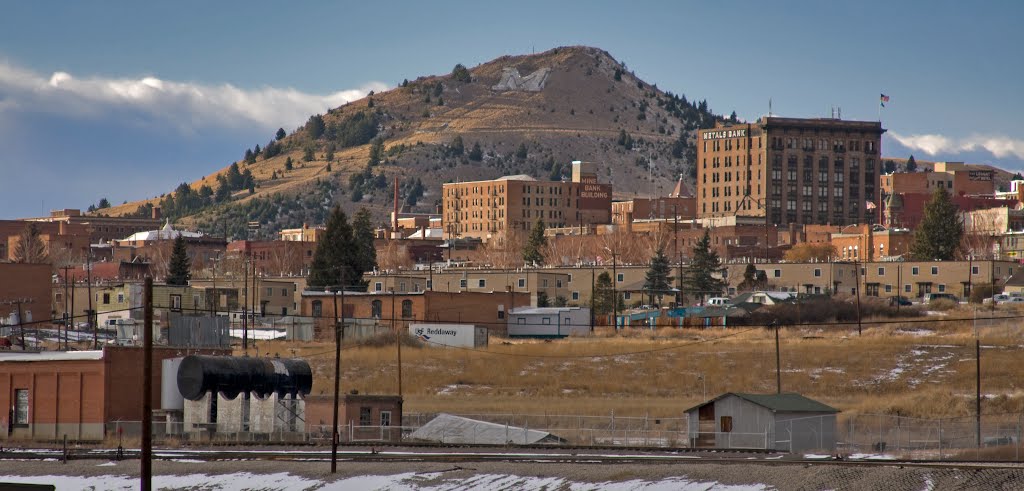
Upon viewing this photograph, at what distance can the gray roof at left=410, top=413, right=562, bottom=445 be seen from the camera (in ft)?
214

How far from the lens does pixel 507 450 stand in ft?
200

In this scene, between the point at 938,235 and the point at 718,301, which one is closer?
the point at 718,301

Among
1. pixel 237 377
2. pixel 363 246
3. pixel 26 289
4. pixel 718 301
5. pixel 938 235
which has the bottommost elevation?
pixel 237 377

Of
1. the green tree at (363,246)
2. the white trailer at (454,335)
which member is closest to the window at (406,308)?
the white trailer at (454,335)

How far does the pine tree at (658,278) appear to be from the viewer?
154m

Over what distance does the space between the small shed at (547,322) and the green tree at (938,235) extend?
59940 millimetres

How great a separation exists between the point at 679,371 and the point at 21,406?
3908 centimetres

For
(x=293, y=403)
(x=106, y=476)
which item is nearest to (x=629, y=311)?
(x=293, y=403)

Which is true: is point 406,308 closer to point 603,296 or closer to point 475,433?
point 603,296

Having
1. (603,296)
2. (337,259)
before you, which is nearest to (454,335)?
(603,296)

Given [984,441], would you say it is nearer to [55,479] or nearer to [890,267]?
[55,479]

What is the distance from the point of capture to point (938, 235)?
176m

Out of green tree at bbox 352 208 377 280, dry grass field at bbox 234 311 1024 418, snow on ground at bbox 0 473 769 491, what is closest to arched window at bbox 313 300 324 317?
dry grass field at bbox 234 311 1024 418

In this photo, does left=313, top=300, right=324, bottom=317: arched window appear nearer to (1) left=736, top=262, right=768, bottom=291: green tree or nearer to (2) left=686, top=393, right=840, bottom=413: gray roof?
(1) left=736, top=262, right=768, bottom=291: green tree
